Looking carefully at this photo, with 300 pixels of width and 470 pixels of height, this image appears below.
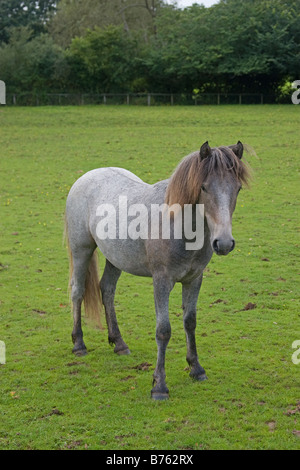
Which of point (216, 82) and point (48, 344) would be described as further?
point (216, 82)

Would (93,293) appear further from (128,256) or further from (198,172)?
(198,172)

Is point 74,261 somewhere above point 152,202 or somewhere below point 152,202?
below

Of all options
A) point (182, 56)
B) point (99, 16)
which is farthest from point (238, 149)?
point (99, 16)

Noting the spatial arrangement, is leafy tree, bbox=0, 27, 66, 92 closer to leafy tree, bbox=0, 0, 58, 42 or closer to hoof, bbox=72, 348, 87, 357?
leafy tree, bbox=0, 0, 58, 42

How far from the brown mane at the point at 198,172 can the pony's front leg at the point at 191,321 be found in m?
1.09

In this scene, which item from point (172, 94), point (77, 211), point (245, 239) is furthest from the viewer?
point (172, 94)

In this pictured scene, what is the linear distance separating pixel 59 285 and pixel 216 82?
108 feet

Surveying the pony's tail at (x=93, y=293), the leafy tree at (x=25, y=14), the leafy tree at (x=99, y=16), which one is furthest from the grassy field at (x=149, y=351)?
the leafy tree at (x=25, y=14)

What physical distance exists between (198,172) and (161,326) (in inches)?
63.7

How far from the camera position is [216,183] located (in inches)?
196

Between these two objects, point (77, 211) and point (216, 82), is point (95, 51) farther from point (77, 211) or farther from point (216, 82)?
point (77, 211)

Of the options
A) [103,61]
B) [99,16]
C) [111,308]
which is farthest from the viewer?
[99,16]

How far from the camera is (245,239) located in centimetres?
1192

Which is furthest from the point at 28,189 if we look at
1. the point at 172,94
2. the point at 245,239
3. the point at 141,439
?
the point at 172,94
